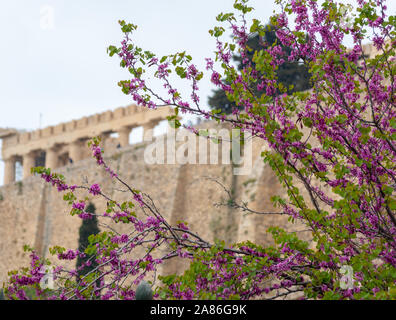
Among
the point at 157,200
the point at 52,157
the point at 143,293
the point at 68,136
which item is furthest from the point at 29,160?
the point at 143,293

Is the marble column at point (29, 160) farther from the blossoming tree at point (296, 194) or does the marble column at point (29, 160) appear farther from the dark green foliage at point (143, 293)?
the dark green foliage at point (143, 293)

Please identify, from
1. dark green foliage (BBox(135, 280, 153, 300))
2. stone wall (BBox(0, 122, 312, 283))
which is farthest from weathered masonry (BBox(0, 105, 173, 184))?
dark green foliage (BBox(135, 280, 153, 300))

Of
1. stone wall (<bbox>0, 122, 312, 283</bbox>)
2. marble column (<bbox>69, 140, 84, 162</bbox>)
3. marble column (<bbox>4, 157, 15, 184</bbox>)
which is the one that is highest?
marble column (<bbox>69, 140, 84, 162</bbox>)

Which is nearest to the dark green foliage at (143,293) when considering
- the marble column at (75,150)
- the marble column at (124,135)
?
the marble column at (124,135)

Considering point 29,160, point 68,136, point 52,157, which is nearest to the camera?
point 68,136

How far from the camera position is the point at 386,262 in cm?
544

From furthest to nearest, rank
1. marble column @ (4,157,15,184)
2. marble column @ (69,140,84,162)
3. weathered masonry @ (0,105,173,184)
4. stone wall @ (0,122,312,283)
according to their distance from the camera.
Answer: marble column @ (4,157,15,184)
marble column @ (69,140,84,162)
weathered masonry @ (0,105,173,184)
stone wall @ (0,122,312,283)

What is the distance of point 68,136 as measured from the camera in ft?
107

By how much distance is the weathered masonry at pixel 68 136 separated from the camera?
95.1 ft

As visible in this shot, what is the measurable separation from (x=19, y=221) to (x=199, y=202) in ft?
37.9

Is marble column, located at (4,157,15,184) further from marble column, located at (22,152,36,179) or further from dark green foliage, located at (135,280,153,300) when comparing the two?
dark green foliage, located at (135,280,153,300)

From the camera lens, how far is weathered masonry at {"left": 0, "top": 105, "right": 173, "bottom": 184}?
2900 centimetres

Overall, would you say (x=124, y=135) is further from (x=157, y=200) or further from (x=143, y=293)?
(x=143, y=293)

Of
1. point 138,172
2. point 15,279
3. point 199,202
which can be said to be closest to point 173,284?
point 15,279
